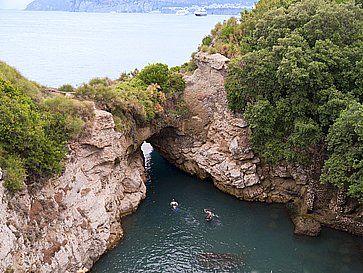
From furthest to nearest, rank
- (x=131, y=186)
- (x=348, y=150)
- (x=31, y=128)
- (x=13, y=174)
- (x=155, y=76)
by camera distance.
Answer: (x=155, y=76)
(x=131, y=186)
(x=348, y=150)
(x=31, y=128)
(x=13, y=174)

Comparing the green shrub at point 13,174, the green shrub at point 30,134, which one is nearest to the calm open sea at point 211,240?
the green shrub at point 30,134

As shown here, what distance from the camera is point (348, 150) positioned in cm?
2850

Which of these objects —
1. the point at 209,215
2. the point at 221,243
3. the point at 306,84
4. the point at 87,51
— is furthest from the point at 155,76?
the point at 87,51

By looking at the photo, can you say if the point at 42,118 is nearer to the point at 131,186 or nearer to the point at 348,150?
the point at 131,186

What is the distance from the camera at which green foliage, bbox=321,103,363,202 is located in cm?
2739

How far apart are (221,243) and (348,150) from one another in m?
11.3

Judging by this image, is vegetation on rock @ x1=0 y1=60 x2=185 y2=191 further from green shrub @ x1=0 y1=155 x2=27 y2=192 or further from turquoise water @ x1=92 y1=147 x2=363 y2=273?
turquoise water @ x1=92 y1=147 x2=363 y2=273

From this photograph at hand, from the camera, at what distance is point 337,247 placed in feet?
100

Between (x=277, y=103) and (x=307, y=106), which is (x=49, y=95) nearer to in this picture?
(x=277, y=103)

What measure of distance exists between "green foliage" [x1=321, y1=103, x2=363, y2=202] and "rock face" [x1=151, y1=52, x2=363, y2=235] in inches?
167

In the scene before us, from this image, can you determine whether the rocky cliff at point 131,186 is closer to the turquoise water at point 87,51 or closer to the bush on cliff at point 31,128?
the bush on cliff at point 31,128

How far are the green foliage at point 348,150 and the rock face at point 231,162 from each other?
14.0 ft

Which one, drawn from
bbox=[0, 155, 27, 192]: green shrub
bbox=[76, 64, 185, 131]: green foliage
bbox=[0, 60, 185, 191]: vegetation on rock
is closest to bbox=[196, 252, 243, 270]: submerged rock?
bbox=[0, 60, 185, 191]: vegetation on rock

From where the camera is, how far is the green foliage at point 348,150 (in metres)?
27.4
